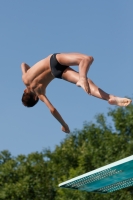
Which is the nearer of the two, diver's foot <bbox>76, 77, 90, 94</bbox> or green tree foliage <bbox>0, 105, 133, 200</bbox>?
diver's foot <bbox>76, 77, 90, 94</bbox>

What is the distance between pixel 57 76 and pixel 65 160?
16.7 m

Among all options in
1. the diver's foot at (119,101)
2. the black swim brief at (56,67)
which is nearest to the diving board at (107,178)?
the black swim brief at (56,67)

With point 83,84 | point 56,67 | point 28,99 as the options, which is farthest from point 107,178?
point 83,84

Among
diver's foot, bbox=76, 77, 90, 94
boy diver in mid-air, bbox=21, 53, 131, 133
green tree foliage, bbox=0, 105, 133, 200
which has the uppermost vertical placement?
green tree foliage, bbox=0, 105, 133, 200

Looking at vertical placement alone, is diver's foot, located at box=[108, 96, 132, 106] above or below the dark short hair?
below

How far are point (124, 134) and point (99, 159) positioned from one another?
2.56m

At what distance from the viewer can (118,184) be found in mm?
11547

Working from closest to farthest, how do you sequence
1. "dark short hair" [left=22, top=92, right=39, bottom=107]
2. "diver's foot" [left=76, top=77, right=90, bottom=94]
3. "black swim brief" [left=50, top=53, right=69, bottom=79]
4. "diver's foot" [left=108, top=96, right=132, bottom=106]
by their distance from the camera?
"diver's foot" [left=76, top=77, right=90, bottom=94] → "diver's foot" [left=108, top=96, right=132, bottom=106] → "black swim brief" [left=50, top=53, right=69, bottom=79] → "dark short hair" [left=22, top=92, right=39, bottom=107]

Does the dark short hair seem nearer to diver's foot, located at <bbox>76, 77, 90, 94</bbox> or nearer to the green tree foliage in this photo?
diver's foot, located at <bbox>76, 77, 90, 94</bbox>

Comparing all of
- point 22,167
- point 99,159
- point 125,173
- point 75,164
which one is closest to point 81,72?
point 125,173

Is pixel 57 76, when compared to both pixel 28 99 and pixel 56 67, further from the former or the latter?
pixel 28 99

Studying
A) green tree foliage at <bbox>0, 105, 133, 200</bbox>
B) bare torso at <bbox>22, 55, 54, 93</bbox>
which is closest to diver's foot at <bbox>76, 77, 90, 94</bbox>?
bare torso at <bbox>22, 55, 54, 93</bbox>

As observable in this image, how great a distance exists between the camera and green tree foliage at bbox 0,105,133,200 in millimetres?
21609

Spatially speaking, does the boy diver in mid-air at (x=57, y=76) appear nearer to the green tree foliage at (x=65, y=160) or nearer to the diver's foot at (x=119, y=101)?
the diver's foot at (x=119, y=101)
